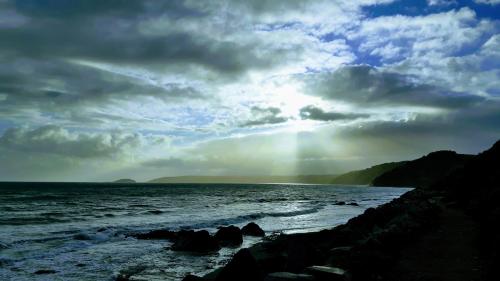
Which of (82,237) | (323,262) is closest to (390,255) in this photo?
(323,262)

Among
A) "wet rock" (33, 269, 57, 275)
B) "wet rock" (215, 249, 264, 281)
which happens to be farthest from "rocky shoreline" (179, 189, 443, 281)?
"wet rock" (33, 269, 57, 275)

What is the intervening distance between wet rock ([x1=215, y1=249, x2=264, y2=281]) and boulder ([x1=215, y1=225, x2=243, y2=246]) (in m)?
12.7

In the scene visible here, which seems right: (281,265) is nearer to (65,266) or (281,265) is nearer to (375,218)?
(65,266)

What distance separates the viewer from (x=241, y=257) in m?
10.6

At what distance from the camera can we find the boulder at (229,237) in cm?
2326

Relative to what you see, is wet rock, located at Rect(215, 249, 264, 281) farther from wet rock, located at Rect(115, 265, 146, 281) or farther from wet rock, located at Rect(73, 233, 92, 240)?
wet rock, located at Rect(73, 233, 92, 240)

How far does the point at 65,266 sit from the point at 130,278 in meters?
3.99

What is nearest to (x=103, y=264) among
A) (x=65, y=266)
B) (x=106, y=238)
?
(x=65, y=266)

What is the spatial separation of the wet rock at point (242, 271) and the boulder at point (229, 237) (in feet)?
41.5

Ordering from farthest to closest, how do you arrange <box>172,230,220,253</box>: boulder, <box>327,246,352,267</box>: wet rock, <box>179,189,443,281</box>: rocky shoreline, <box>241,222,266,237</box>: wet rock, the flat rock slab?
<box>241,222,266,237</box>: wet rock < <box>172,230,220,253</box>: boulder < <box>327,246,352,267</box>: wet rock < <box>179,189,443,281</box>: rocky shoreline < the flat rock slab

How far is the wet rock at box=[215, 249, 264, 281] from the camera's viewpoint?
33.9ft

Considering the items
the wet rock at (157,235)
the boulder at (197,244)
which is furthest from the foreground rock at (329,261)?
the wet rock at (157,235)

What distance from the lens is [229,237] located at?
23812mm

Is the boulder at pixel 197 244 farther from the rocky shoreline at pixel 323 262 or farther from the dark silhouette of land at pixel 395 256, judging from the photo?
the rocky shoreline at pixel 323 262
